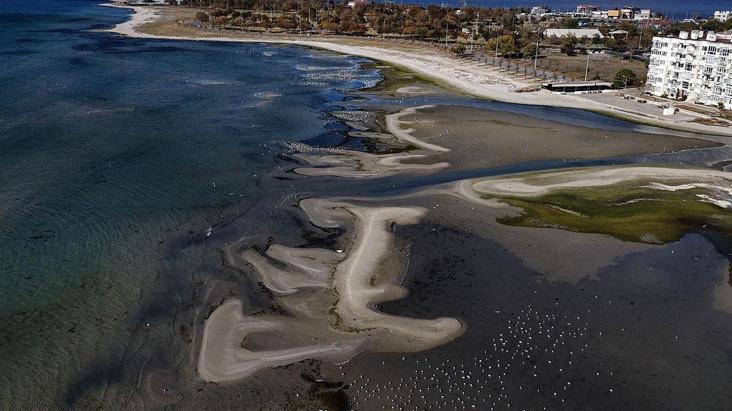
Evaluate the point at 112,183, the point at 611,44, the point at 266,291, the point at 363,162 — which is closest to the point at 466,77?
the point at 363,162

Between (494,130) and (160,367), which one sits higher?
(494,130)

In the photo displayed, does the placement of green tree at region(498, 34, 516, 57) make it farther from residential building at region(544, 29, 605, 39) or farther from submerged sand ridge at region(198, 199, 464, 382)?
submerged sand ridge at region(198, 199, 464, 382)

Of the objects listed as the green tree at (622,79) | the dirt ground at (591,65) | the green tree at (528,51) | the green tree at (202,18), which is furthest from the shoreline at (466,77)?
the green tree at (202,18)

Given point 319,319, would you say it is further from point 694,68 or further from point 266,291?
point 694,68

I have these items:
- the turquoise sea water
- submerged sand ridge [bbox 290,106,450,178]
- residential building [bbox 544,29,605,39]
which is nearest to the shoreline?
the turquoise sea water

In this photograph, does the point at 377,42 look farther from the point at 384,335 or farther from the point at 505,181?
the point at 384,335

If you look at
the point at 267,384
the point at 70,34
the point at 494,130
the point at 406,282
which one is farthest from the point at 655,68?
the point at 70,34
